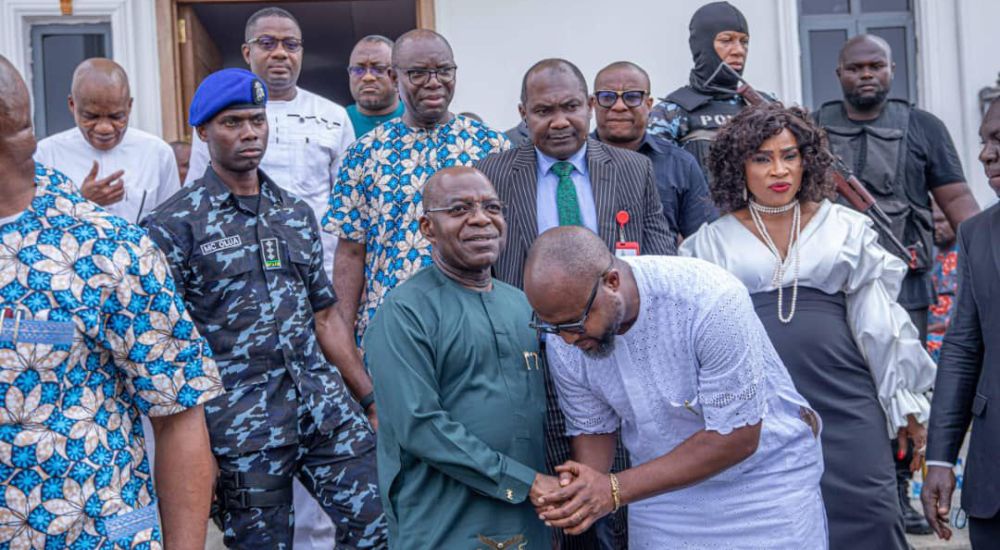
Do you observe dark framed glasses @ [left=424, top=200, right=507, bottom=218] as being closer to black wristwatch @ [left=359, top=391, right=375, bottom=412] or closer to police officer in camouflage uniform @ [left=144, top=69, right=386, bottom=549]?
police officer in camouflage uniform @ [left=144, top=69, right=386, bottom=549]

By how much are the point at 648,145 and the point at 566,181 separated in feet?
2.85

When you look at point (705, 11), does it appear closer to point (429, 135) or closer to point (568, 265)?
point (429, 135)

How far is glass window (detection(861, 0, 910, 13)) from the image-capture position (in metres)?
8.13

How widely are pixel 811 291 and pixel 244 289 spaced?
80.1 inches

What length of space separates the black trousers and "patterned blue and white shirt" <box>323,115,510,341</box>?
218cm

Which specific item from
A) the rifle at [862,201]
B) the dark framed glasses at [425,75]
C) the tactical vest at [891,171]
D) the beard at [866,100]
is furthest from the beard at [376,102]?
the beard at [866,100]

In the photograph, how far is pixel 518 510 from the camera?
3178mm

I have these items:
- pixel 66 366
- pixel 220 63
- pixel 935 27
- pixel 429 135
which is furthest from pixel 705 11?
pixel 220 63

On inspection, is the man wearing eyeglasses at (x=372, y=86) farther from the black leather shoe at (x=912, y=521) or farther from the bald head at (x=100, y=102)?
the black leather shoe at (x=912, y=521)

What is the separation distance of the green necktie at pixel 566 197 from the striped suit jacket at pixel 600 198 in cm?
7

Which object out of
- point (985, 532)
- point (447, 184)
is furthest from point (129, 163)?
point (985, 532)

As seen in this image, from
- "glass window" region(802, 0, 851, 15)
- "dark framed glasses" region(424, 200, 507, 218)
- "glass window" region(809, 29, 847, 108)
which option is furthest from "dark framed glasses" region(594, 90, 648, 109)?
"glass window" region(802, 0, 851, 15)

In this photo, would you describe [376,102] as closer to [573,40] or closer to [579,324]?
[573,40]

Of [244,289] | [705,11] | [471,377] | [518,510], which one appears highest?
[705,11]
